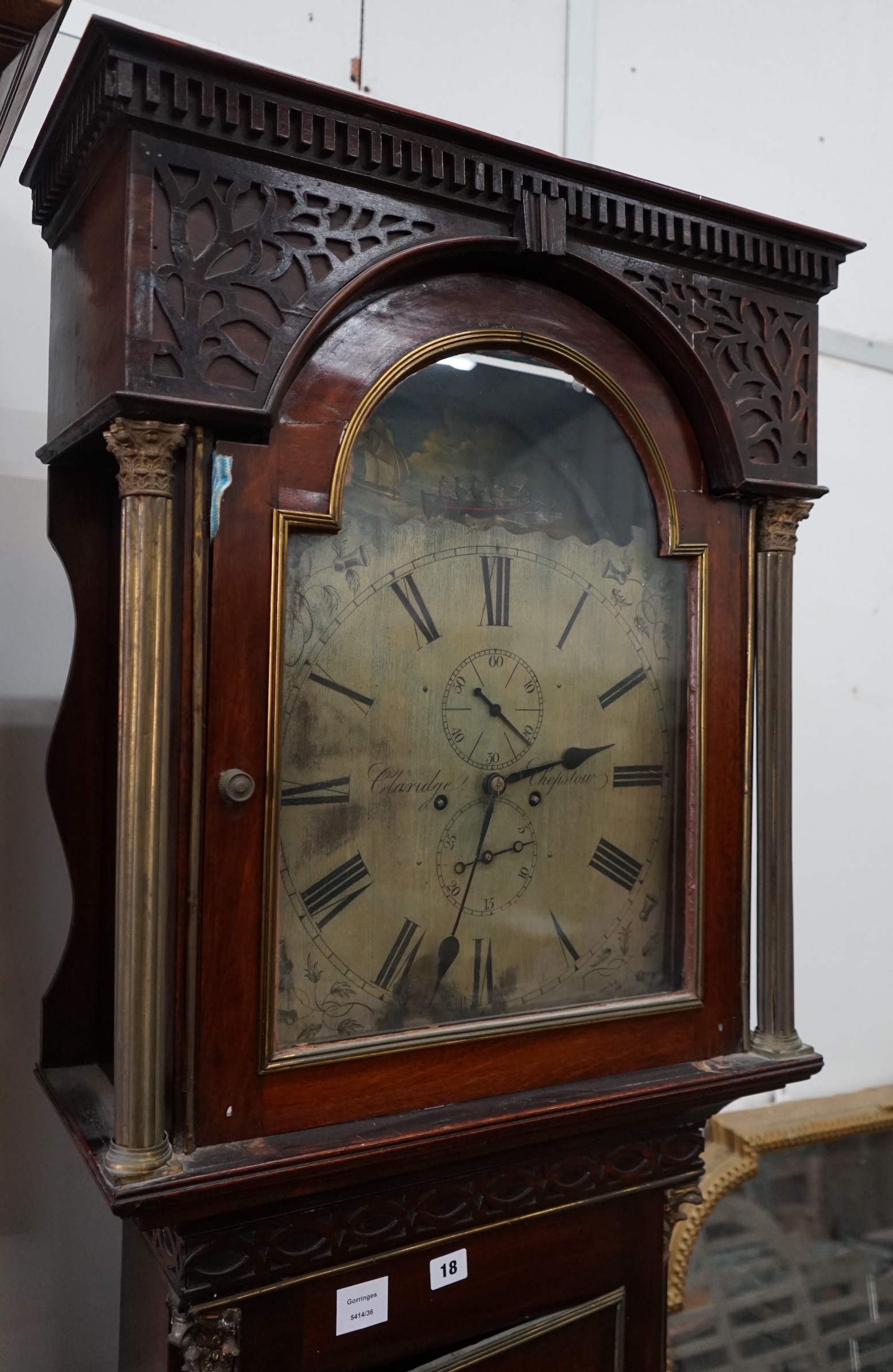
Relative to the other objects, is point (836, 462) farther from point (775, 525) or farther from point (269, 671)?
point (269, 671)

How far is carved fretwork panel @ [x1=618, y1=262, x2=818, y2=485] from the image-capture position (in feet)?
3.46

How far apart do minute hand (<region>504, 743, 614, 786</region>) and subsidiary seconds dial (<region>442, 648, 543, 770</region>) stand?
15 millimetres

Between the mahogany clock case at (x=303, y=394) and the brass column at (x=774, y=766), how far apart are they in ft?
0.06

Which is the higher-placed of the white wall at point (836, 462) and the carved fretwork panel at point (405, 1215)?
the white wall at point (836, 462)

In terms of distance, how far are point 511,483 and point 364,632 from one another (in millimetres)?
204

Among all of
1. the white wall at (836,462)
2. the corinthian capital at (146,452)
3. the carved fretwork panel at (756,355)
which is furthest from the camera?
the white wall at (836,462)

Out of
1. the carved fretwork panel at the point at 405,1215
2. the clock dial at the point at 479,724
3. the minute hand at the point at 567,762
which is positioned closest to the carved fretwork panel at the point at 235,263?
the clock dial at the point at 479,724

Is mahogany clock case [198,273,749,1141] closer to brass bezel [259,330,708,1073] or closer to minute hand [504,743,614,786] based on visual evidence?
brass bezel [259,330,708,1073]

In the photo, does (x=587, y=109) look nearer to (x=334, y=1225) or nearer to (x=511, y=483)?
(x=511, y=483)

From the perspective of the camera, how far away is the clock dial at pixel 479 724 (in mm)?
922

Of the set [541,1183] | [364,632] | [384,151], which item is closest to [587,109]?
[384,151]

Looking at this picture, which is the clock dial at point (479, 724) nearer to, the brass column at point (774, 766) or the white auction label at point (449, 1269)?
the brass column at point (774, 766)

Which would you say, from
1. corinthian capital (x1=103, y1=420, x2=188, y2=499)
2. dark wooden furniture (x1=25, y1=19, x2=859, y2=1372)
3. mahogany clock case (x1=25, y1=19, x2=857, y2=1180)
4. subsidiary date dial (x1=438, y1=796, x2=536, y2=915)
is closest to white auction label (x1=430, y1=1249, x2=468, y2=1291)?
dark wooden furniture (x1=25, y1=19, x2=859, y2=1372)

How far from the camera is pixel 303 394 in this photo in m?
0.89
